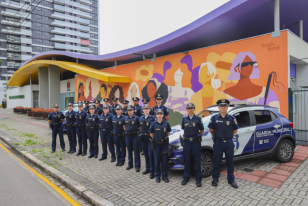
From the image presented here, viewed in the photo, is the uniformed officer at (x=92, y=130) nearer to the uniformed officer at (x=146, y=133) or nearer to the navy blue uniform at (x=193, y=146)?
the uniformed officer at (x=146, y=133)

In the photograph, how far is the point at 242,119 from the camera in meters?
5.39

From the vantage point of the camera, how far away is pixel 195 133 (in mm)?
4617

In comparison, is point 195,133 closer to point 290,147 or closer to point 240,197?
point 240,197

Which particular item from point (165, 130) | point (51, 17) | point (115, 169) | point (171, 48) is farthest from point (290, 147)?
point (51, 17)

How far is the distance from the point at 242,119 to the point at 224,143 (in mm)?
1264

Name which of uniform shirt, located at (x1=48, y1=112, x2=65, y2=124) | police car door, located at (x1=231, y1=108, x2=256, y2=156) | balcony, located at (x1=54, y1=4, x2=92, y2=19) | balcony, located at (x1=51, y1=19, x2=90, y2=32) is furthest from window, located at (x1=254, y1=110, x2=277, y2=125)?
balcony, located at (x1=54, y1=4, x2=92, y2=19)

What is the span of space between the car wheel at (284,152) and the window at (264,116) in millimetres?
776

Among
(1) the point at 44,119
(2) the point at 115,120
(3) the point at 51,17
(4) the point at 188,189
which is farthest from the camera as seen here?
(3) the point at 51,17

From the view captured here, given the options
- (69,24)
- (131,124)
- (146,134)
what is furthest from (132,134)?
(69,24)

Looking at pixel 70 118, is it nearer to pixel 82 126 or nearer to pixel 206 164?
pixel 82 126

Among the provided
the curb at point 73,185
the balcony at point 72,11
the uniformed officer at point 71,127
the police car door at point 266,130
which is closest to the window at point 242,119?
the police car door at point 266,130

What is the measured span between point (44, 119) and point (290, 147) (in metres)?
20.9

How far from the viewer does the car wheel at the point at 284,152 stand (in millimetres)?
5758

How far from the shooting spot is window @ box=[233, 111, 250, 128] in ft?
17.6
